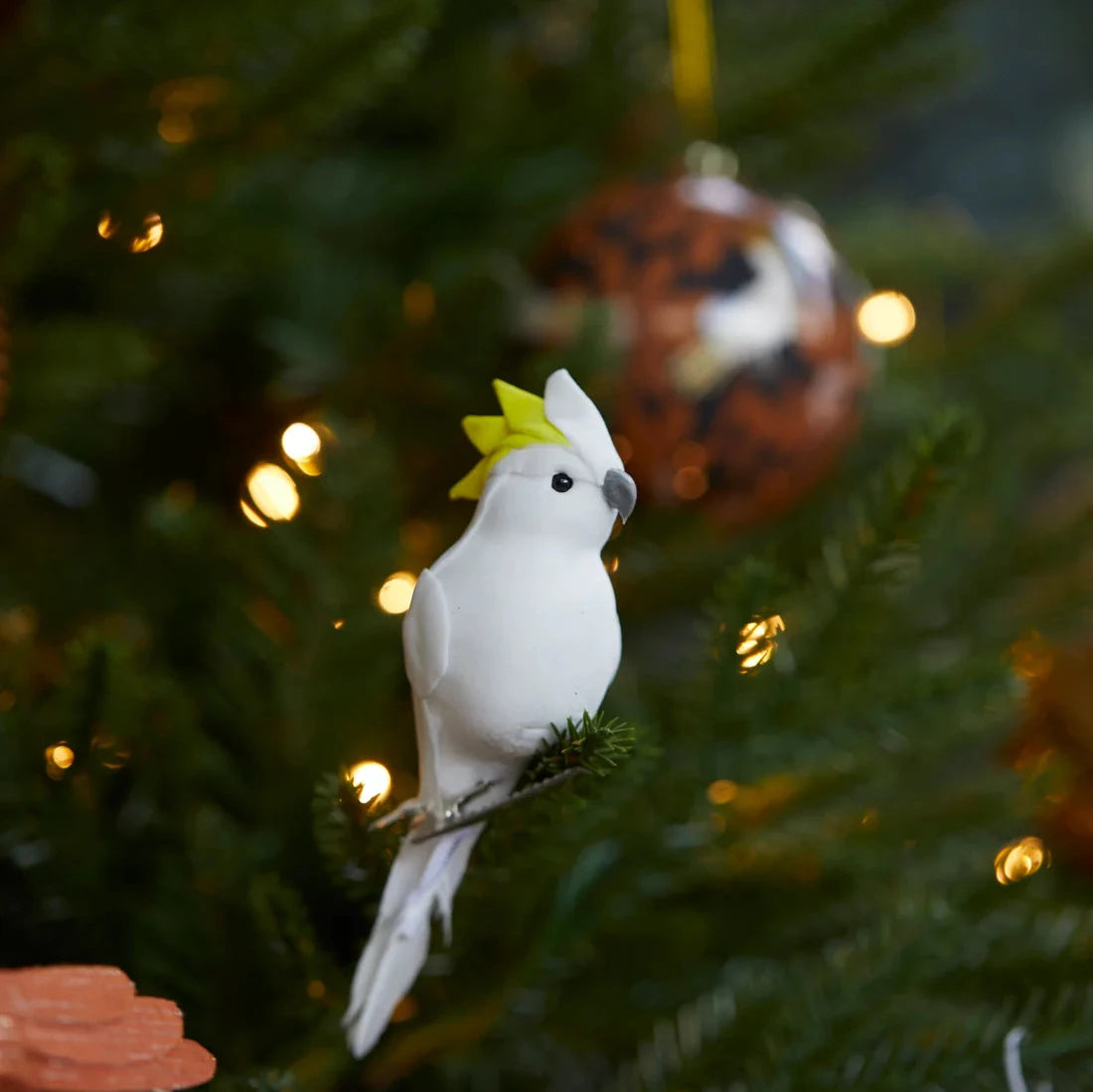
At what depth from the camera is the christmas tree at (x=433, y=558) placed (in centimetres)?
37

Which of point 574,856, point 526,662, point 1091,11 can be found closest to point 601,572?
point 526,662

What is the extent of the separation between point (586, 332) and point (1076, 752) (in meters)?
0.36

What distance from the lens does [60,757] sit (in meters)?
0.38

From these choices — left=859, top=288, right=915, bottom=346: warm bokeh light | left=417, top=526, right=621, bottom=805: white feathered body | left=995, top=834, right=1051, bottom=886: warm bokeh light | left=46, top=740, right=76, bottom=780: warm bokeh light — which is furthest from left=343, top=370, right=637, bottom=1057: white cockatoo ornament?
left=859, top=288, right=915, bottom=346: warm bokeh light

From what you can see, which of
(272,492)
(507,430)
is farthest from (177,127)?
(507,430)

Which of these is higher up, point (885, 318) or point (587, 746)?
point (885, 318)

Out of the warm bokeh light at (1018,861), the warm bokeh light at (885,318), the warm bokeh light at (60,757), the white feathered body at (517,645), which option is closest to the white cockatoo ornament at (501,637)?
the white feathered body at (517,645)

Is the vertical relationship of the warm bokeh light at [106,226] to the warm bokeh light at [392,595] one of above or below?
above

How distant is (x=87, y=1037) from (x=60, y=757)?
15 cm

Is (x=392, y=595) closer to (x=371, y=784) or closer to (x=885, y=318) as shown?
(x=371, y=784)

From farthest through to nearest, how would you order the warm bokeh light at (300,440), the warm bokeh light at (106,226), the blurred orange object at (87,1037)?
the warm bokeh light at (106,226) < the warm bokeh light at (300,440) < the blurred orange object at (87,1037)

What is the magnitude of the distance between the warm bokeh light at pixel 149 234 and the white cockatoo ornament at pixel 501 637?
21 cm

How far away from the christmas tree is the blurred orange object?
0.16ft

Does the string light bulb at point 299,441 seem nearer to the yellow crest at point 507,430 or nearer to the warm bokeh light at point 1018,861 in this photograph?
the yellow crest at point 507,430
